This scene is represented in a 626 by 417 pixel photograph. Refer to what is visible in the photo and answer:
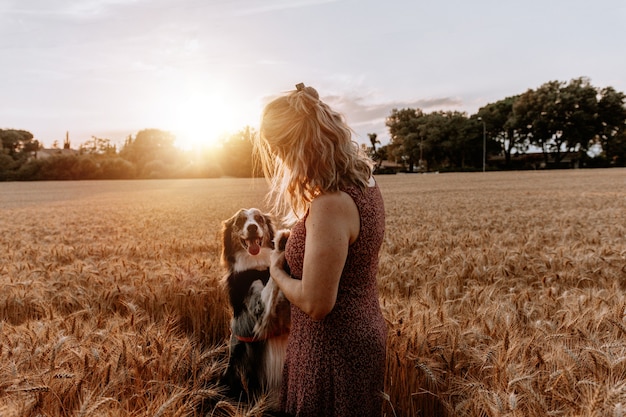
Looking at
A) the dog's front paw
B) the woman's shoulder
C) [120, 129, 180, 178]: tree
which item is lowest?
the dog's front paw

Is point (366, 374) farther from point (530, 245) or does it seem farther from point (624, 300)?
point (530, 245)

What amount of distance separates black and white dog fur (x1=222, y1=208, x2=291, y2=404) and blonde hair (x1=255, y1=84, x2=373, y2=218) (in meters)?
0.51

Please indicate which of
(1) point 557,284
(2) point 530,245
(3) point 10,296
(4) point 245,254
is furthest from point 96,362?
(2) point 530,245

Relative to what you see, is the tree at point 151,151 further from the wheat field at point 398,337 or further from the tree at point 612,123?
the tree at point 612,123

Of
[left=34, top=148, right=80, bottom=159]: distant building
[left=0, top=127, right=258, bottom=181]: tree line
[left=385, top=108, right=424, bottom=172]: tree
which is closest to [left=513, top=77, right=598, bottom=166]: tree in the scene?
[left=385, top=108, right=424, bottom=172]: tree

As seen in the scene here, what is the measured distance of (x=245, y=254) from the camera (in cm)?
271

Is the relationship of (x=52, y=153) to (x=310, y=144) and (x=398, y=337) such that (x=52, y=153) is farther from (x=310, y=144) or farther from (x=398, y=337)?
(x=310, y=144)

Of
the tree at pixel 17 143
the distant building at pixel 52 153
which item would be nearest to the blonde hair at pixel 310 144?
the distant building at pixel 52 153

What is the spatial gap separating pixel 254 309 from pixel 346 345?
1.93 ft

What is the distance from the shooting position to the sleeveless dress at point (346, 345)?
2.26 meters

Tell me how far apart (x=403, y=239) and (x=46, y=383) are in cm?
625

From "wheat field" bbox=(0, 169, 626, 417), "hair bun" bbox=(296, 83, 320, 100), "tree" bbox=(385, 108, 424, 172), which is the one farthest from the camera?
"tree" bbox=(385, 108, 424, 172)

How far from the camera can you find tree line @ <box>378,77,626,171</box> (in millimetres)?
74375

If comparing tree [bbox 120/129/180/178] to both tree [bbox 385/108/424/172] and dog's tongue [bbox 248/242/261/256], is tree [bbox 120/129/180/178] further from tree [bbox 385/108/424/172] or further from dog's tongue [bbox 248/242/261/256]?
dog's tongue [bbox 248/242/261/256]
